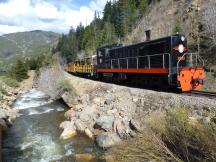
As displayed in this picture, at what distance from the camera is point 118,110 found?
2402 cm

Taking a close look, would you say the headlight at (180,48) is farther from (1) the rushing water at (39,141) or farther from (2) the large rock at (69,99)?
(2) the large rock at (69,99)

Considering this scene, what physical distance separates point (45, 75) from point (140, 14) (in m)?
33.8

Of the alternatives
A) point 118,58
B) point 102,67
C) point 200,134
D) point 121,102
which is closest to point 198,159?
point 200,134

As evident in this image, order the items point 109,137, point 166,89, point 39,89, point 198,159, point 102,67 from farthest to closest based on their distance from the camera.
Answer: point 39,89 → point 102,67 → point 166,89 → point 109,137 → point 198,159

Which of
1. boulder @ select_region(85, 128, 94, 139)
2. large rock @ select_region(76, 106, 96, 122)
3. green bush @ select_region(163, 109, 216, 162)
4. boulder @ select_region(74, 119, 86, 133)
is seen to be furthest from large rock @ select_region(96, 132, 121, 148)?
green bush @ select_region(163, 109, 216, 162)

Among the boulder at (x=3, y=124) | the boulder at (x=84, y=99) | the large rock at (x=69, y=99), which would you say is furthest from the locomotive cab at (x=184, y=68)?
the boulder at (x=3, y=124)

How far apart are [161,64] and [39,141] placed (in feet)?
34.4

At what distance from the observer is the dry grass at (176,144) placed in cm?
847

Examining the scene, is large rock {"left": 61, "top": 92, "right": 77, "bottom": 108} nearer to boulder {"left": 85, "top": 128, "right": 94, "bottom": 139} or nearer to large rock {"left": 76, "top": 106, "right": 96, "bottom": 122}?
large rock {"left": 76, "top": 106, "right": 96, "bottom": 122}

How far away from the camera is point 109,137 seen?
64.1 ft

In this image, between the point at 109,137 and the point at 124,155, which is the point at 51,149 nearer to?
the point at 109,137

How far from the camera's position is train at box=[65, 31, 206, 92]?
20.3m

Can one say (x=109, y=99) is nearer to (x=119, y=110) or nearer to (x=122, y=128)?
(x=119, y=110)

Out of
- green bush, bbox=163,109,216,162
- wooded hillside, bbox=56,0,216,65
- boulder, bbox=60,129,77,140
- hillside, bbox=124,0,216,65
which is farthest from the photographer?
wooded hillside, bbox=56,0,216,65
